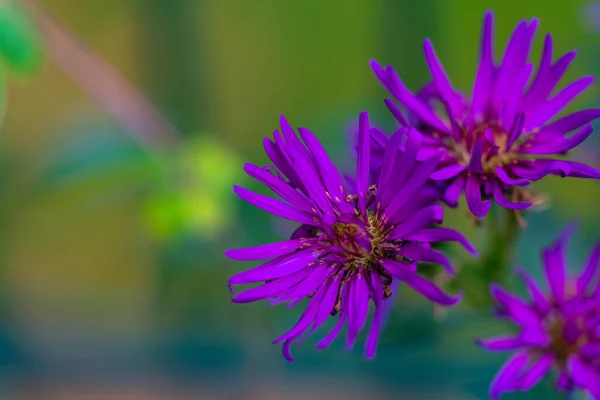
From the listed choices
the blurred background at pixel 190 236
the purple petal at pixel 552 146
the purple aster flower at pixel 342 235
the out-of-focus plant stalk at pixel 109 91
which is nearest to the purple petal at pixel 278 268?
the purple aster flower at pixel 342 235

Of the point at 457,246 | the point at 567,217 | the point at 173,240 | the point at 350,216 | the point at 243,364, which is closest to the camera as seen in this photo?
the point at 350,216

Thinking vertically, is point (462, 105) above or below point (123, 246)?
below

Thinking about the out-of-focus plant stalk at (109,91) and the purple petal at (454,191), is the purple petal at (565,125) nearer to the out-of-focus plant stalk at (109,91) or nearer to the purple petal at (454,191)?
the purple petal at (454,191)

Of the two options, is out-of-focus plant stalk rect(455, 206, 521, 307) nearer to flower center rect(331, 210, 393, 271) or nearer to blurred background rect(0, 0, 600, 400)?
flower center rect(331, 210, 393, 271)

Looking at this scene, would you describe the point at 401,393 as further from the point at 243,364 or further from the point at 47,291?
the point at 47,291

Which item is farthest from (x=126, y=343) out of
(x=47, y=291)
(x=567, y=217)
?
(x=567, y=217)

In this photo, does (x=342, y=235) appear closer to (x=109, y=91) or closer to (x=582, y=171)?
(x=582, y=171)

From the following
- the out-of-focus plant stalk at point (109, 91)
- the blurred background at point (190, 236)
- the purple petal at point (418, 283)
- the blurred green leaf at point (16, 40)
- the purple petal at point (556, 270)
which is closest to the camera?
the purple petal at point (418, 283)
